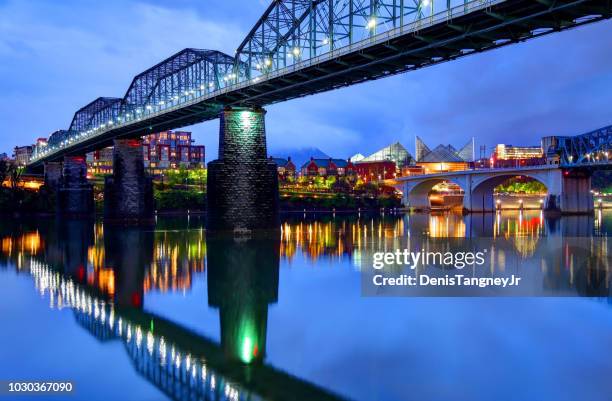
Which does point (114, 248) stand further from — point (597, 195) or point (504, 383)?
point (597, 195)

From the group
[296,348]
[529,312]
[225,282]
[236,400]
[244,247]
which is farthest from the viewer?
[244,247]

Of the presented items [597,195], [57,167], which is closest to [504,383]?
[57,167]

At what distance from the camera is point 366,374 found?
1521cm

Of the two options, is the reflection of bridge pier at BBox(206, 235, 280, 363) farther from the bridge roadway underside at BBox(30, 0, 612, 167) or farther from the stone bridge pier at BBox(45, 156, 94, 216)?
the stone bridge pier at BBox(45, 156, 94, 216)

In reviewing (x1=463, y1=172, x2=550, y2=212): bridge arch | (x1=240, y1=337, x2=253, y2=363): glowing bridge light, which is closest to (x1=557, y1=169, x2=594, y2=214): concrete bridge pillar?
(x1=463, y1=172, x2=550, y2=212): bridge arch

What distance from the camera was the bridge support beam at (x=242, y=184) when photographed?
163 ft

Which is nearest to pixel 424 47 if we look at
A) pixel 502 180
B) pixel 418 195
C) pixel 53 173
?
pixel 502 180

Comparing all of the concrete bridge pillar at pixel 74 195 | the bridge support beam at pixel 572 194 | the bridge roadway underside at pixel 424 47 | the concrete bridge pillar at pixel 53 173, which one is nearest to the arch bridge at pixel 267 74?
the bridge roadway underside at pixel 424 47

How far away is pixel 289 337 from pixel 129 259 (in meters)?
22.9

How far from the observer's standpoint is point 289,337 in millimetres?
19250

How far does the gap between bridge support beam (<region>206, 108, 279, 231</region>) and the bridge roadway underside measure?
14.2 feet

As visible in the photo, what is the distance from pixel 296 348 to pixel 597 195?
187770 mm

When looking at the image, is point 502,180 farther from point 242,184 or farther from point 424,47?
point 424,47

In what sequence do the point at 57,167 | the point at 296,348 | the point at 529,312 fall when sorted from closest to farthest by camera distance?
the point at 296,348, the point at 529,312, the point at 57,167
